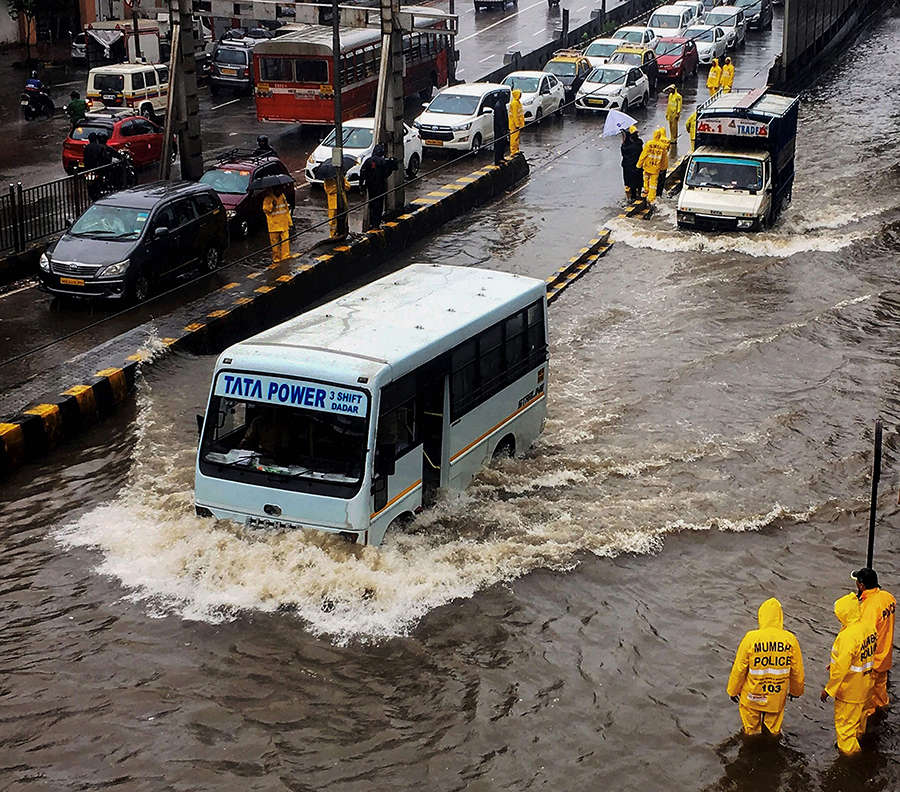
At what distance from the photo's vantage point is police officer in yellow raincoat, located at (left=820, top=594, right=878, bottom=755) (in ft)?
28.8

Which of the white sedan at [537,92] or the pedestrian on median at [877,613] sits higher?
the white sedan at [537,92]

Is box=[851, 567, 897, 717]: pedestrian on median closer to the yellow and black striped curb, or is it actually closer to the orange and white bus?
the yellow and black striped curb

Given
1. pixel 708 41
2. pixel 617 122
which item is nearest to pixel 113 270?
pixel 617 122

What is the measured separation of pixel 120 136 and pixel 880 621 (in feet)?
72.0

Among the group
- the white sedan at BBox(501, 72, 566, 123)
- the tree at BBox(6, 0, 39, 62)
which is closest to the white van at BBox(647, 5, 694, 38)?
the white sedan at BBox(501, 72, 566, 123)

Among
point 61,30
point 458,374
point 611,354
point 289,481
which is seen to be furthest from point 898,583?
point 61,30

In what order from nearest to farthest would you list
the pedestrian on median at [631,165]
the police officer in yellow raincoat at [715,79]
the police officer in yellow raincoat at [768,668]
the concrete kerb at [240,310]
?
the police officer in yellow raincoat at [768,668] < the concrete kerb at [240,310] < the pedestrian on median at [631,165] < the police officer in yellow raincoat at [715,79]

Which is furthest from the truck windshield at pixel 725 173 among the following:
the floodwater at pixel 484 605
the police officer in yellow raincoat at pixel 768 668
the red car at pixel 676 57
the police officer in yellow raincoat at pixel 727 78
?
the police officer in yellow raincoat at pixel 768 668

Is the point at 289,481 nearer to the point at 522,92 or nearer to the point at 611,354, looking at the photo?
the point at 611,354

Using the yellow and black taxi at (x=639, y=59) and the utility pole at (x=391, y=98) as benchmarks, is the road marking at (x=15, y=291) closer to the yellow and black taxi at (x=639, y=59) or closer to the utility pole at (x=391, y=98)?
the utility pole at (x=391, y=98)

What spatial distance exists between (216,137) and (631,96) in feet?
37.4

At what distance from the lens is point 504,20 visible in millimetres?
52562

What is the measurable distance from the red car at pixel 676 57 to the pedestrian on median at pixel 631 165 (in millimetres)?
13153

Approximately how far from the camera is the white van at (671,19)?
44.3 m
